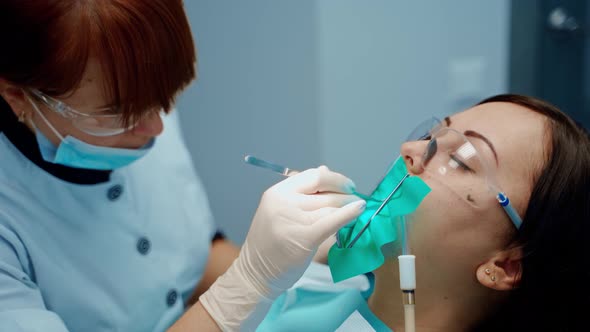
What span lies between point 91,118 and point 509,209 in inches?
35.5

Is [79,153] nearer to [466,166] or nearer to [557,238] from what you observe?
[466,166]

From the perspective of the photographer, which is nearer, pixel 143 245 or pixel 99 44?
pixel 99 44

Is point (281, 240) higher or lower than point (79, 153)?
lower

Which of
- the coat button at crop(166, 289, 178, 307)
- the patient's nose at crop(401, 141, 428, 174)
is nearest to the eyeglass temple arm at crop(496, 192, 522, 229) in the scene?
the patient's nose at crop(401, 141, 428, 174)

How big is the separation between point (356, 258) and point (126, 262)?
58 cm

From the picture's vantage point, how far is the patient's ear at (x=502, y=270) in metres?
1.29

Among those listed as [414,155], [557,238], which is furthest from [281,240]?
[557,238]

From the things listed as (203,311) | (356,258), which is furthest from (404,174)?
(203,311)

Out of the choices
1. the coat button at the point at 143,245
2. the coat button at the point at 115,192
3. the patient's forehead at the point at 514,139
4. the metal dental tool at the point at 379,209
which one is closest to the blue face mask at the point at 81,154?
the coat button at the point at 115,192

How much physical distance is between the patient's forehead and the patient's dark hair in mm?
16

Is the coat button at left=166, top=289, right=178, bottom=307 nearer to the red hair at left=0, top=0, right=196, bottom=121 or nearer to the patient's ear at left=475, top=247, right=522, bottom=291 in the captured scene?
the red hair at left=0, top=0, right=196, bottom=121

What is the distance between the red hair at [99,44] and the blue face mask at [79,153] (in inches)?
4.9

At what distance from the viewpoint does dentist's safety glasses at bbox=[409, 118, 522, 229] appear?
1249 millimetres

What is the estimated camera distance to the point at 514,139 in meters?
1.28
